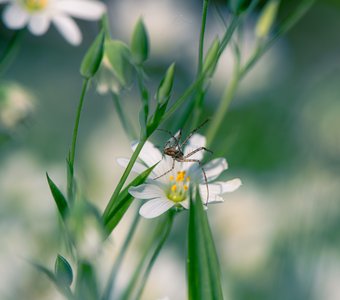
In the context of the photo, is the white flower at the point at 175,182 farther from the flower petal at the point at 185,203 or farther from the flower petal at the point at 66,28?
the flower petal at the point at 66,28

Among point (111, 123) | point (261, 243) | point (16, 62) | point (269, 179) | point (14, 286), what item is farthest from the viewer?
point (16, 62)

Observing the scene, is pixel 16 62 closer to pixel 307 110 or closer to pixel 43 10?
pixel 307 110

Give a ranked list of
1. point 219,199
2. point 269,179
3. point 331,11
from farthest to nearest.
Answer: point 331,11, point 269,179, point 219,199

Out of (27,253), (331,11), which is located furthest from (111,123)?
(331,11)

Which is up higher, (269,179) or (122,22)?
(122,22)

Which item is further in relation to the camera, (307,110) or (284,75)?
(284,75)

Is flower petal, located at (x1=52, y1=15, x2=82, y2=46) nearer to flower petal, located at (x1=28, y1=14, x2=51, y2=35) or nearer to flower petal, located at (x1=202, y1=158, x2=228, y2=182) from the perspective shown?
flower petal, located at (x1=28, y1=14, x2=51, y2=35)

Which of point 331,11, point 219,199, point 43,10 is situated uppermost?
point 331,11

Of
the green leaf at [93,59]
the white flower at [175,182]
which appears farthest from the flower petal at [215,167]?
the green leaf at [93,59]
